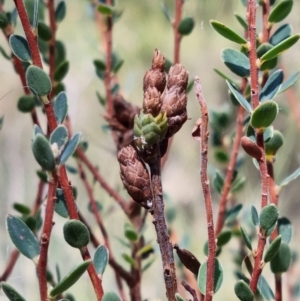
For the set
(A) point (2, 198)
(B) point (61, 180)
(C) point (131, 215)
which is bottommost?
(B) point (61, 180)

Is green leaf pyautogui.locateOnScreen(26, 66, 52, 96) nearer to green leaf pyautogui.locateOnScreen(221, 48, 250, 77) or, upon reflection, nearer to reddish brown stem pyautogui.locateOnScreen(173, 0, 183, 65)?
green leaf pyautogui.locateOnScreen(221, 48, 250, 77)

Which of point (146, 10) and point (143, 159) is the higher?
point (146, 10)

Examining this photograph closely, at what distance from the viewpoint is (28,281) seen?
139 cm

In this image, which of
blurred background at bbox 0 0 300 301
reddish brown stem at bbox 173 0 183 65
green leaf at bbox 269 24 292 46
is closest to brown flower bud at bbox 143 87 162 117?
green leaf at bbox 269 24 292 46

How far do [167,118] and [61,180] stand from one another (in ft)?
0.30

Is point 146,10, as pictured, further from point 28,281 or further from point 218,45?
point 28,281

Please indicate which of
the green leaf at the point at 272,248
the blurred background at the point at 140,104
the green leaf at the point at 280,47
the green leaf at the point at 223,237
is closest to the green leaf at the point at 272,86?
the green leaf at the point at 280,47

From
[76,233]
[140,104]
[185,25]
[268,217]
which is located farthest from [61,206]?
[140,104]

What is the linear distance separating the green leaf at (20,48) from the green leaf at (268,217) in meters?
0.21

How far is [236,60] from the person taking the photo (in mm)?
423

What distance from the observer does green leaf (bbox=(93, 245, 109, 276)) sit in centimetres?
38

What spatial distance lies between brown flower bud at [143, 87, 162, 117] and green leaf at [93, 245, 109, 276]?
4.3 inches


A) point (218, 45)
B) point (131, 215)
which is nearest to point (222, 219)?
point (131, 215)

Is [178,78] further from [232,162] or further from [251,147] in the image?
[232,162]
